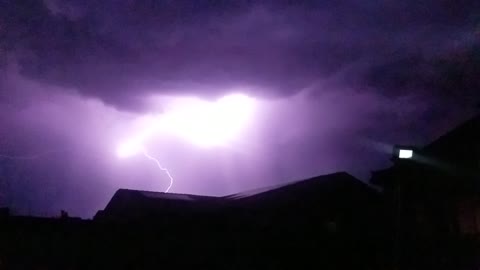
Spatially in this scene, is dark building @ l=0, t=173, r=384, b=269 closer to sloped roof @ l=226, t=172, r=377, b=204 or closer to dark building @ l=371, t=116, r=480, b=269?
sloped roof @ l=226, t=172, r=377, b=204

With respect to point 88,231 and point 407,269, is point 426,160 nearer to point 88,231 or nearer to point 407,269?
point 407,269

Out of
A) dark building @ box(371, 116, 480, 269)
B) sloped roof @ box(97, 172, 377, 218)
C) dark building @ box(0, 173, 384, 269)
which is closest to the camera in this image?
dark building @ box(371, 116, 480, 269)

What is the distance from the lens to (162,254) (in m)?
22.5

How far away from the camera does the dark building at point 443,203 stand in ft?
63.9

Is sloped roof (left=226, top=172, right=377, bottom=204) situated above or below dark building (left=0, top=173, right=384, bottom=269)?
above

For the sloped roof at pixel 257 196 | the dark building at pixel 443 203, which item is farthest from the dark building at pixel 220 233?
the dark building at pixel 443 203

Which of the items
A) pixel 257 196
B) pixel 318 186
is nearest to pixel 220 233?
pixel 257 196

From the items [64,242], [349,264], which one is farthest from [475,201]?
[64,242]

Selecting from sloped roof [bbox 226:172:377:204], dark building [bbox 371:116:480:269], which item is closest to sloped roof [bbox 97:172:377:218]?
sloped roof [bbox 226:172:377:204]

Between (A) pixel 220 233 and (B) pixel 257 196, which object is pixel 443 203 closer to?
(B) pixel 257 196

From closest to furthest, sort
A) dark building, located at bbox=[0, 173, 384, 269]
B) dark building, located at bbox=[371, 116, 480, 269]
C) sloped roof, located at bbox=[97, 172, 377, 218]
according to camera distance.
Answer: dark building, located at bbox=[371, 116, 480, 269] < dark building, located at bbox=[0, 173, 384, 269] < sloped roof, located at bbox=[97, 172, 377, 218]

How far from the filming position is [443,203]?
20438 mm

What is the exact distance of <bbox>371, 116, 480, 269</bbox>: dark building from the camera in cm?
1947

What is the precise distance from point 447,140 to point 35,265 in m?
16.2
